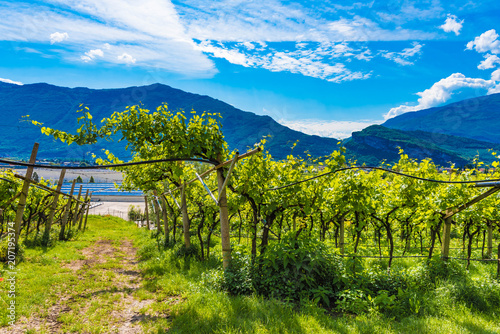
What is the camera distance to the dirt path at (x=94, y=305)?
476cm

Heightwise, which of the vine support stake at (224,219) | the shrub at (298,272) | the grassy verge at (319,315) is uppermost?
the vine support stake at (224,219)

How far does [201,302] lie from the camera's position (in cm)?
546

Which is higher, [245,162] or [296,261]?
[245,162]

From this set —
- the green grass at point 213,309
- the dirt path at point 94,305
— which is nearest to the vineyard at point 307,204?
the green grass at point 213,309

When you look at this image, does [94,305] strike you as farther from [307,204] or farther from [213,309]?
[307,204]

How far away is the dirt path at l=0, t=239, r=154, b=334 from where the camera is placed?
4.76 m

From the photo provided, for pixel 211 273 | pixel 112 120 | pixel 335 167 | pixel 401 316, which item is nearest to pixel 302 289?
pixel 401 316

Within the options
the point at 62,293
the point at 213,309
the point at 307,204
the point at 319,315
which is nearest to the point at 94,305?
the point at 62,293

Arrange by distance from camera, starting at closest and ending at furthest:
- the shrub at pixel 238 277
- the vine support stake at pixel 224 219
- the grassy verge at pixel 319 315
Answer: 1. the grassy verge at pixel 319 315
2. the shrub at pixel 238 277
3. the vine support stake at pixel 224 219

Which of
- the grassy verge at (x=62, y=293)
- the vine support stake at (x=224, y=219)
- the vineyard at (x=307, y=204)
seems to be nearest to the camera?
the grassy verge at (x=62, y=293)

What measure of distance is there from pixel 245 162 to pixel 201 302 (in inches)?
133

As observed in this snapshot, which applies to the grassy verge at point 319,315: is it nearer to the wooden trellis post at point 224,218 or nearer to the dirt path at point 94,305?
the wooden trellis post at point 224,218

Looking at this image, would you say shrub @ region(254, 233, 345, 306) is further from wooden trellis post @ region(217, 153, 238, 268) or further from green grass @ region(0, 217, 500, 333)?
wooden trellis post @ region(217, 153, 238, 268)

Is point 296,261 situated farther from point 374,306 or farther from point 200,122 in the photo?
point 200,122
